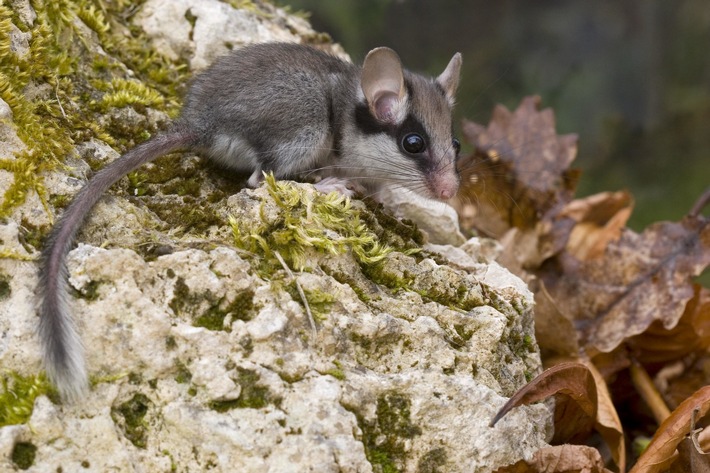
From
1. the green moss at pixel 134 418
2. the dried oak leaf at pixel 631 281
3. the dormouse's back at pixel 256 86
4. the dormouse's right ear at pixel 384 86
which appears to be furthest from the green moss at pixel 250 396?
the dried oak leaf at pixel 631 281

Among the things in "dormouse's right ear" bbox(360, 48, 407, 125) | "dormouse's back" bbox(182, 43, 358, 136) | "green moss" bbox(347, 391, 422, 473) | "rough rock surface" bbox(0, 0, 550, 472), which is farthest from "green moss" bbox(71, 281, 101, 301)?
"dormouse's right ear" bbox(360, 48, 407, 125)

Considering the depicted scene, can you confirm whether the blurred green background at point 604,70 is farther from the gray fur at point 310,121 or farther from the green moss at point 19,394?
the green moss at point 19,394

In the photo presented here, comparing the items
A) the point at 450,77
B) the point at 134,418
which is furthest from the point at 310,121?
the point at 134,418

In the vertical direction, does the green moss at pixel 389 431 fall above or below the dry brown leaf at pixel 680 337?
below

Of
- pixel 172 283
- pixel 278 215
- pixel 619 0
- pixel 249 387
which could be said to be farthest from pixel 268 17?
pixel 619 0

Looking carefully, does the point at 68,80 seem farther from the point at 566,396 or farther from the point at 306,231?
the point at 566,396

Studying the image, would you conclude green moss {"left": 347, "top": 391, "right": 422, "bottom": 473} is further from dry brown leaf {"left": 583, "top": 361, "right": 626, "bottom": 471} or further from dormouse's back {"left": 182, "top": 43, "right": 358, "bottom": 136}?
dormouse's back {"left": 182, "top": 43, "right": 358, "bottom": 136}
